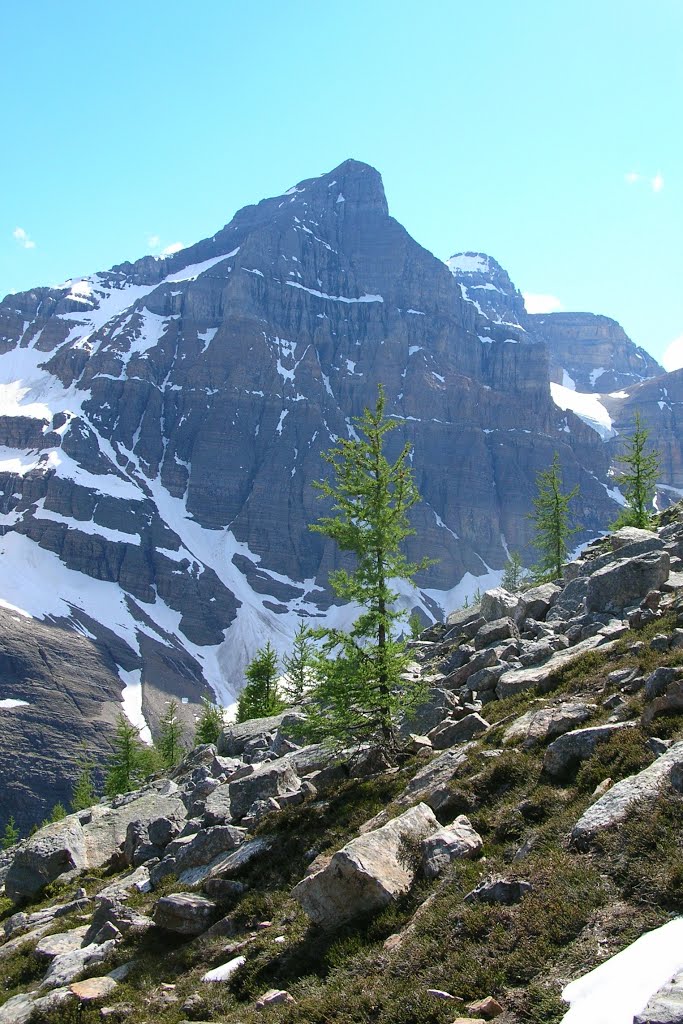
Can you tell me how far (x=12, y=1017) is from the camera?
11344mm

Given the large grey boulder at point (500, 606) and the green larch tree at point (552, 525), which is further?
the green larch tree at point (552, 525)

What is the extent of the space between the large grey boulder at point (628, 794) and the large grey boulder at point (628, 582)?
1287 centimetres

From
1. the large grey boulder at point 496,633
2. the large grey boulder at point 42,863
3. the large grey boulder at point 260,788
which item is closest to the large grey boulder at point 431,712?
the large grey boulder at point 260,788

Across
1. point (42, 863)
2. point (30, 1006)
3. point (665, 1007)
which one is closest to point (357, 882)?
point (665, 1007)

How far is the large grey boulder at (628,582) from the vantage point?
20953 mm

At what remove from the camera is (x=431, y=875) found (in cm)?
952

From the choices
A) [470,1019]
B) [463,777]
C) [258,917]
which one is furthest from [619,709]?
[258,917]

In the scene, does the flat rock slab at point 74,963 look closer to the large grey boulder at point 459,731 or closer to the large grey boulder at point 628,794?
the large grey boulder at point 459,731

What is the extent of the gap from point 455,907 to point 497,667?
1120 centimetres

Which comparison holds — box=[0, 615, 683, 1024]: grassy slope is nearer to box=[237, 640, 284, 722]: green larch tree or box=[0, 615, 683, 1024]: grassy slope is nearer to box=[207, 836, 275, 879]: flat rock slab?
box=[207, 836, 275, 879]: flat rock slab

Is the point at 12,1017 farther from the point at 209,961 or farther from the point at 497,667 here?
the point at 497,667

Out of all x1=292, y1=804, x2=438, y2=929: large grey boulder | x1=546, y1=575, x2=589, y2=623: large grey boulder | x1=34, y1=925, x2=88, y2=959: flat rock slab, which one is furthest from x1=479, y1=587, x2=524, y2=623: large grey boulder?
x1=34, y1=925, x2=88, y2=959: flat rock slab

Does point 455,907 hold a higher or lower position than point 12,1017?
higher

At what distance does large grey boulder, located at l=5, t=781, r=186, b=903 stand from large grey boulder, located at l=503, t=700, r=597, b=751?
429 inches
